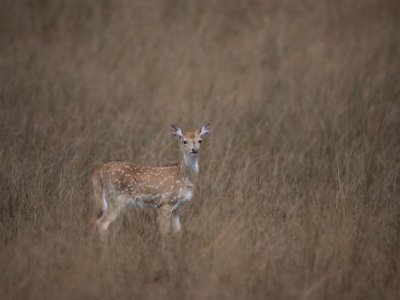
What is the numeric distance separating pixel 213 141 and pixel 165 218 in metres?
2.55

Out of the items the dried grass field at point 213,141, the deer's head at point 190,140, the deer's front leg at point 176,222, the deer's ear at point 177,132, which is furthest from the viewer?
the deer's ear at point 177,132

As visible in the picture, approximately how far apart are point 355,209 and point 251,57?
714 cm

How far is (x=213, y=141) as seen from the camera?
10.3 m

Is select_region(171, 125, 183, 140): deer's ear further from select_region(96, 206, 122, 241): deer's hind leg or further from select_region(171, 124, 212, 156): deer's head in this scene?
select_region(96, 206, 122, 241): deer's hind leg

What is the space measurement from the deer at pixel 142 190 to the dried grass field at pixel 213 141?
17cm

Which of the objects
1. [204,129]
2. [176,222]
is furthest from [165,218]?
[204,129]

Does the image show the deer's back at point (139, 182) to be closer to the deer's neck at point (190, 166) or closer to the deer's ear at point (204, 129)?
the deer's neck at point (190, 166)

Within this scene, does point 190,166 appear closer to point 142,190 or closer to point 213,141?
point 142,190

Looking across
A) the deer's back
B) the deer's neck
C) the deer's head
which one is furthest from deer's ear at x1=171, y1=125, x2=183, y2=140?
the deer's back

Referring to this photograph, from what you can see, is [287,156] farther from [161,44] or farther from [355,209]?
[161,44]

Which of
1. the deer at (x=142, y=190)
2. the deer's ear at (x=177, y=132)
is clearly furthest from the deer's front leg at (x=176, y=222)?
the deer's ear at (x=177, y=132)

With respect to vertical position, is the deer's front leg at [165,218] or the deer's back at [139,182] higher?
the deer's back at [139,182]

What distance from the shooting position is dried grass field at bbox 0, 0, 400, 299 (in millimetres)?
6730

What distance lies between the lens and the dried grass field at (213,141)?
6.73 m
